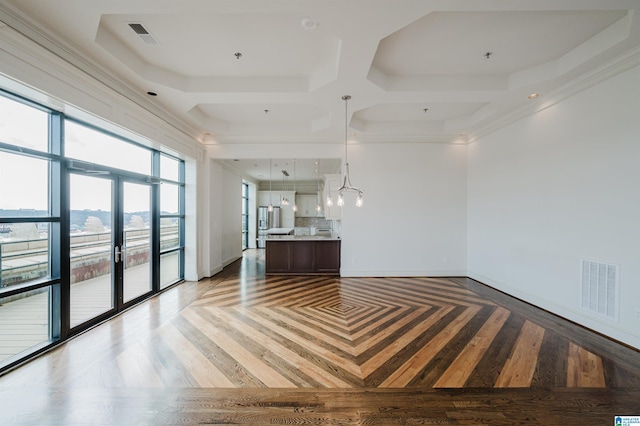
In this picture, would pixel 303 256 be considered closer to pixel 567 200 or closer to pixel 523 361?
pixel 523 361

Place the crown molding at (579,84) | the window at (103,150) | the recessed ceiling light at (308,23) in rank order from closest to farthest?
the recessed ceiling light at (308,23) < the crown molding at (579,84) < the window at (103,150)

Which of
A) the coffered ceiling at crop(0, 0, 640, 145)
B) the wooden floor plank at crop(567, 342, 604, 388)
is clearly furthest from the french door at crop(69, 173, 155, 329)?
the wooden floor plank at crop(567, 342, 604, 388)

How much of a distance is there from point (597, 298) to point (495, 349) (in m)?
1.75

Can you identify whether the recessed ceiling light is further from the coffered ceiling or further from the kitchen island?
the kitchen island

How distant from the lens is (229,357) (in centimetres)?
270

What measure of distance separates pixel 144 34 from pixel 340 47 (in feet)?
7.22

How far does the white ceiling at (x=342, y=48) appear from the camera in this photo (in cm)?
221

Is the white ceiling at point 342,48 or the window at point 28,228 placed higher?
the white ceiling at point 342,48

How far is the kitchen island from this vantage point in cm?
630

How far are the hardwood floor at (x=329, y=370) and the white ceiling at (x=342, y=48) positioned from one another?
341cm

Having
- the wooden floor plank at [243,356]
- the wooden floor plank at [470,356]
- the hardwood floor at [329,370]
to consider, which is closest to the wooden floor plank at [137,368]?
the hardwood floor at [329,370]

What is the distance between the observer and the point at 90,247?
3434 millimetres

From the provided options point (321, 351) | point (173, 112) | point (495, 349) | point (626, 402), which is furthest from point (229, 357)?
point (173, 112)

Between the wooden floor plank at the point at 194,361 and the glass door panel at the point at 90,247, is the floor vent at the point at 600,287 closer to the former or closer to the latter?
the wooden floor plank at the point at 194,361
